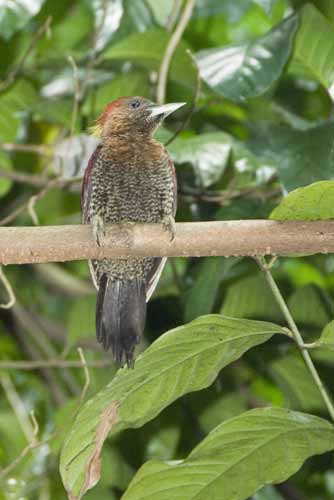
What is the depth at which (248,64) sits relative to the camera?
2.97 meters

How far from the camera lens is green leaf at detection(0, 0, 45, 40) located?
3.83 meters

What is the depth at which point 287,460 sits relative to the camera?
1.97m

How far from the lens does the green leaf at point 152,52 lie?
11.2ft

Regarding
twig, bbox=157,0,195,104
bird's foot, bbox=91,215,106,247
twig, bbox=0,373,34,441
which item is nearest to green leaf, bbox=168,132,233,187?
twig, bbox=157,0,195,104

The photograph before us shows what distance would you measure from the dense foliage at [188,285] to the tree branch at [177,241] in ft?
0.21

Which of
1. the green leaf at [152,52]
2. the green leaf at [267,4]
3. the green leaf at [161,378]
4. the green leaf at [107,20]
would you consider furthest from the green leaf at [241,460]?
the green leaf at [107,20]

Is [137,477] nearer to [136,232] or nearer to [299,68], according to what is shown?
[136,232]

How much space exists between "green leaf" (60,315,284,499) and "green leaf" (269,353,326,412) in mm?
1607

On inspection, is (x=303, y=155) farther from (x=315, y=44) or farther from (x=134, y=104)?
(x=134, y=104)

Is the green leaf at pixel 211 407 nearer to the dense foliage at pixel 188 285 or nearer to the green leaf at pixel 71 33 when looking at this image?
the dense foliage at pixel 188 285

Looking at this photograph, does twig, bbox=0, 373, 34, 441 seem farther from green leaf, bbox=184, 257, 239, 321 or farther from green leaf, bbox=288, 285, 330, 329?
green leaf, bbox=288, 285, 330, 329

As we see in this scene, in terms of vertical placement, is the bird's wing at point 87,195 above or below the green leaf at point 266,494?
above

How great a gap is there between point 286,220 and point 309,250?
0.34ft

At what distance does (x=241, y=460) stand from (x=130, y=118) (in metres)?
1.80
